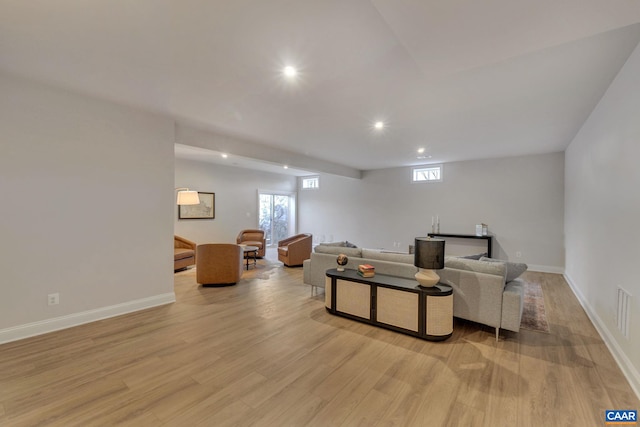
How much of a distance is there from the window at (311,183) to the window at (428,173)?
3387 millimetres

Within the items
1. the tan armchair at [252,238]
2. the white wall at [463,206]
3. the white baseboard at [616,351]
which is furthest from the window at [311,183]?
the white baseboard at [616,351]

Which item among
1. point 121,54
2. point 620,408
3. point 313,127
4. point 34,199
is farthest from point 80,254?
point 620,408

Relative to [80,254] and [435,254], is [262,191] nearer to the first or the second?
[80,254]

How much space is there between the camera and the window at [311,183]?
31.6ft

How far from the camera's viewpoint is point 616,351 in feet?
8.13

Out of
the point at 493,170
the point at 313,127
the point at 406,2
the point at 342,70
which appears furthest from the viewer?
the point at 493,170

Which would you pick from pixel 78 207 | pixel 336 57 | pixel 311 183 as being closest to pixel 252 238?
pixel 311 183

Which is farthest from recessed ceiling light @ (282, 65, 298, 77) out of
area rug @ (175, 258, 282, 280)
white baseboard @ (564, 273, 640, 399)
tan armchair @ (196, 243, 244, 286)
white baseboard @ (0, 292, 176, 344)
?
area rug @ (175, 258, 282, 280)

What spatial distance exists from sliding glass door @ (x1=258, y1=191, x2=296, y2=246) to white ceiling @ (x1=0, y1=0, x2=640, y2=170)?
5.13 m

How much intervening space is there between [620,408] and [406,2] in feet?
9.76

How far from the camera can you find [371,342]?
111 inches

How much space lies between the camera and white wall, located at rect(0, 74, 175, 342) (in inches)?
111

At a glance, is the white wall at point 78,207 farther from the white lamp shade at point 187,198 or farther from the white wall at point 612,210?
the white wall at point 612,210

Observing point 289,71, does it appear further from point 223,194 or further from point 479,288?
point 223,194
